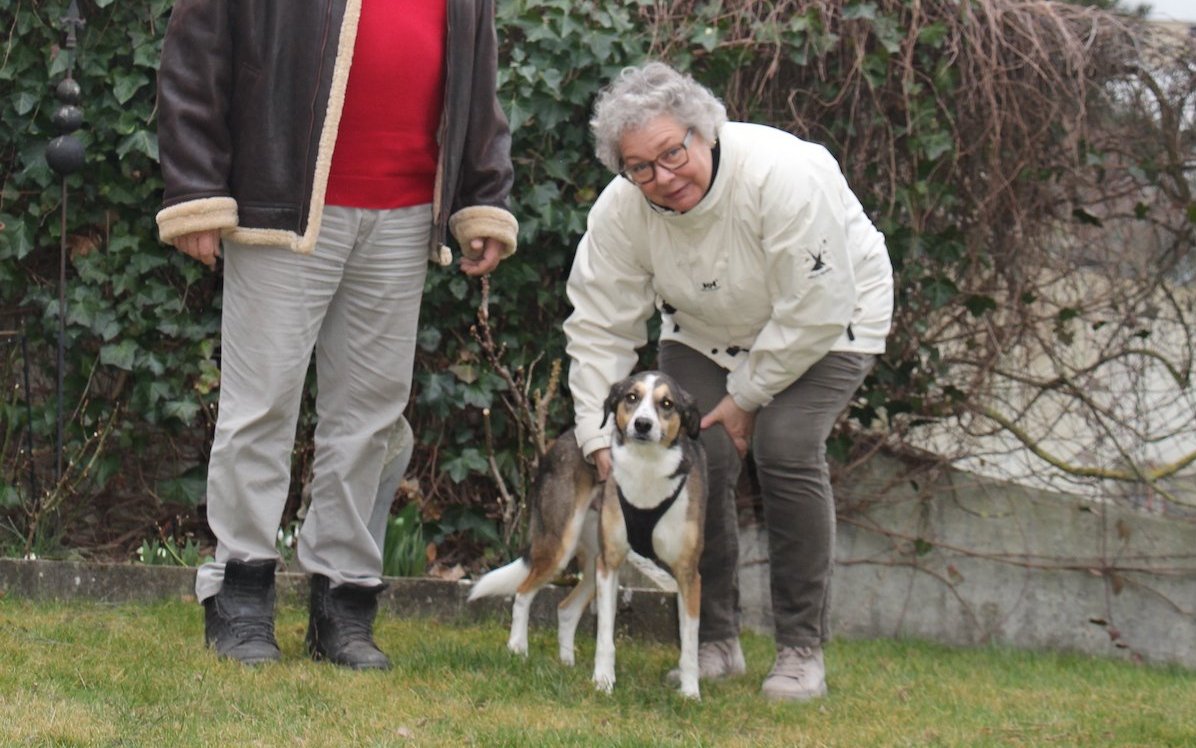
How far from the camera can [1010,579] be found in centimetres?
611

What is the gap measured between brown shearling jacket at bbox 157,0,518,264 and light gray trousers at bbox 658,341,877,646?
1.33m

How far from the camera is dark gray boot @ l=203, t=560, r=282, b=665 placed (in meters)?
3.88

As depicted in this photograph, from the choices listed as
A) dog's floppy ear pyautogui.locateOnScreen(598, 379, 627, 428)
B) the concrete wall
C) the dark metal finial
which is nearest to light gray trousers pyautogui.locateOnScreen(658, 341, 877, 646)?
dog's floppy ear pyautogui.locateOnScreen(598, 379, 627, 428)

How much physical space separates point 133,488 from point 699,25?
2.80 m

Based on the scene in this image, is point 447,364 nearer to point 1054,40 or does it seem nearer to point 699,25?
point 699,25

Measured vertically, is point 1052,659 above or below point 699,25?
below

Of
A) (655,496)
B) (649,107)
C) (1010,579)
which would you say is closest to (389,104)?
(649,107)

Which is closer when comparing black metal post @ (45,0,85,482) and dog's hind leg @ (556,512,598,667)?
dog's hind leg @ (556,512,598,667)

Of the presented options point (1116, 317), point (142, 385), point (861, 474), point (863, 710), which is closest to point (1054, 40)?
point (1116, 317)

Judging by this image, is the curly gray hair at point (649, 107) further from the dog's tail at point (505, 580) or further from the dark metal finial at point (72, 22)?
the dark metal finial at point (72, 22)

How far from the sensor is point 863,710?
13.5ft

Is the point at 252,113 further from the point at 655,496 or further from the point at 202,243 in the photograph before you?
the point at 655,496

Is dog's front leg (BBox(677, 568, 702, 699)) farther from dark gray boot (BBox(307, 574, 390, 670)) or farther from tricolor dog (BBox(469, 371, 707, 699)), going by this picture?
dark gray boot (BBox(307, 574, 390, 670))

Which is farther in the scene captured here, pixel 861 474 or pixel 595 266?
pixel 861 474
